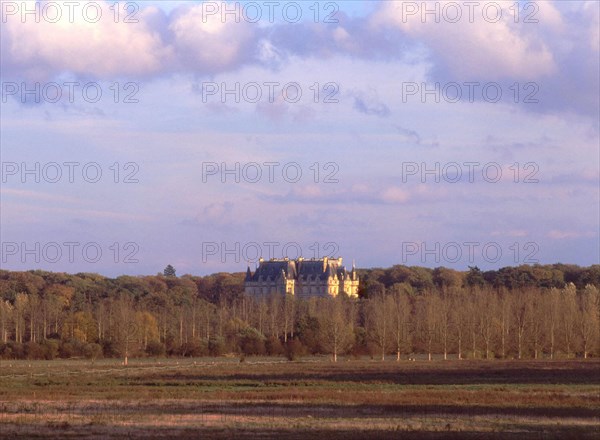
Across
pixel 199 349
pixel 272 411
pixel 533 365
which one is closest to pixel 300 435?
pixel 272 411

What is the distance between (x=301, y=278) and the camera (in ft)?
573

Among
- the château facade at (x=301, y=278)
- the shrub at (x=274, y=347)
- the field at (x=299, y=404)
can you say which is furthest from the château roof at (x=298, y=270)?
the field at (x=299, y=404)

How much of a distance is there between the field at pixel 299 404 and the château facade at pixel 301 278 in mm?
99769

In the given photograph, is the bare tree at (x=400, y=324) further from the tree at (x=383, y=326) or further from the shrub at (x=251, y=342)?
the shrub at (x=251, y=342)

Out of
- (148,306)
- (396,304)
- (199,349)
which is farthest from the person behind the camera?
(148,306)

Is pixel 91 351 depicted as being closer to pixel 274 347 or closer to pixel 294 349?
pixel 274 347

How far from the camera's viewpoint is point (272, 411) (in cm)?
3669

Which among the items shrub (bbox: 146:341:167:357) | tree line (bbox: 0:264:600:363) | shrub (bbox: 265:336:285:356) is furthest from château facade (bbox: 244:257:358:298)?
shrub (bbox: 146:341:167:357)

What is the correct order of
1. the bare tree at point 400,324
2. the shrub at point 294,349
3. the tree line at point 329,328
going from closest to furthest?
1. the shrub at point 294,349
2. the tree line at point 329,328
3. the bare tree at point 400,324

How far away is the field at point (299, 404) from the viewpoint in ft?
96.9

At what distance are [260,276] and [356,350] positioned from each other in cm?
7177

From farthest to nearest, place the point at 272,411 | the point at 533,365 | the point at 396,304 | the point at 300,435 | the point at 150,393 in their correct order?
the point at 396,304, the point at 533,365, the point at 150,393, the point at 272,411, the point at 300,435

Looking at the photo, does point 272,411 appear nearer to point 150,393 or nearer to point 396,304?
point 150,393

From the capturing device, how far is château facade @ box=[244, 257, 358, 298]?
17075 centimetres
